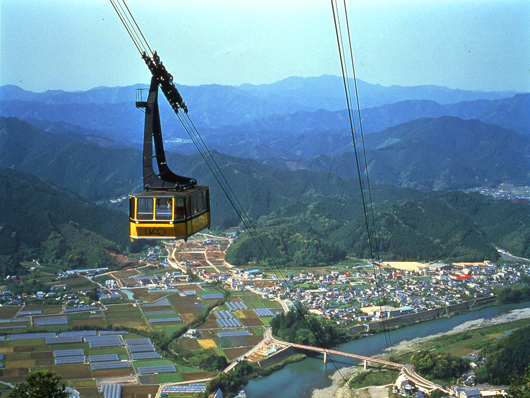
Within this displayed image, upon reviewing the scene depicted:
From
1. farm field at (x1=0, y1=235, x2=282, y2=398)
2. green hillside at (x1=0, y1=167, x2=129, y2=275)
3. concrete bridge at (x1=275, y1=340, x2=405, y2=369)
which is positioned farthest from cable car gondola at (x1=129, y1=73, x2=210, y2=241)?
green hillside at (x1=0, y1=167, x2=129, y2=275)

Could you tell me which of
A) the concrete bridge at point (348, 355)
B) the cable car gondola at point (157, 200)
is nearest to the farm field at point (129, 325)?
the concrete bridge at point (348, 355)

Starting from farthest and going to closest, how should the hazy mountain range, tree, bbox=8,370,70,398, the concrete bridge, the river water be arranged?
the hazy mountain range < the concrete bridge < the river water < tree, bbox=8,370,70,398

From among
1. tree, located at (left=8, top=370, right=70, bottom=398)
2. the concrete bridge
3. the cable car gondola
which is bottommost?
the concrete bridge

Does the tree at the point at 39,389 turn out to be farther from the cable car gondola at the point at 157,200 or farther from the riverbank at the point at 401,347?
the riverbank at the point at 401,347

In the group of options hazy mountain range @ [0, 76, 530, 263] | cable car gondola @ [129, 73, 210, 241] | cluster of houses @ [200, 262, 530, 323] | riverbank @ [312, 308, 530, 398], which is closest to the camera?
cable car gondola @ [129, 73, 210, 241]

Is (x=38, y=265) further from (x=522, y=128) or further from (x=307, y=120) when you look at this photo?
(x=307, y=120)

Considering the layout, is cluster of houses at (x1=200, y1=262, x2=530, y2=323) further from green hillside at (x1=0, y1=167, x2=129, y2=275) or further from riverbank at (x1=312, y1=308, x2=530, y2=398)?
green hillside at (x1=0, y1=167, x2=129, y2=275)
